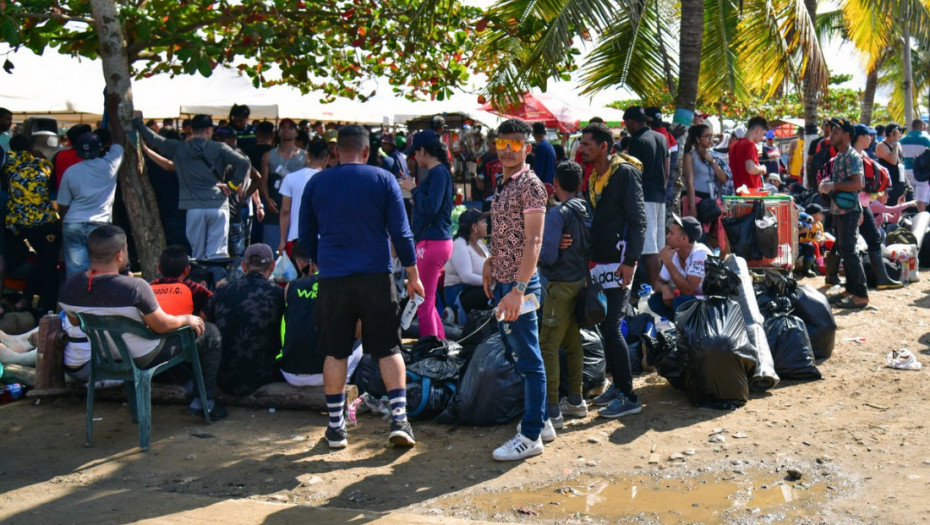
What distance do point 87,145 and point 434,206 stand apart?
317 cm

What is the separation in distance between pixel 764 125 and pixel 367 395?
22.6 feet

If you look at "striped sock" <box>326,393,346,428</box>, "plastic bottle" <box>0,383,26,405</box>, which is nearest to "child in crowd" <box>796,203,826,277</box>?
"striped sock" <box>326,393,346,428</box>

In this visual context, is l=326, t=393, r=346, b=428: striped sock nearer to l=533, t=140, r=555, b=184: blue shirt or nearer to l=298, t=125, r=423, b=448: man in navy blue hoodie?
l=298, t=125, r=423, b=448: man in navy blue hoodie

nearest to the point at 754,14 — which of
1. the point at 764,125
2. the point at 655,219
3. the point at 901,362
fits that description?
the point at 764,125

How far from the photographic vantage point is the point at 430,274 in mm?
7281

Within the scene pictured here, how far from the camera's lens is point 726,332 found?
6.07m

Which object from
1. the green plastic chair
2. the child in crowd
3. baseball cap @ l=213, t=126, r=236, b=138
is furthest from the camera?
the child in crowd

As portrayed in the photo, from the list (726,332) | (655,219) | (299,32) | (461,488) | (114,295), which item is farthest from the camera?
(299,32)

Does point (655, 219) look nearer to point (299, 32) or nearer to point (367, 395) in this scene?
point (367, 395)

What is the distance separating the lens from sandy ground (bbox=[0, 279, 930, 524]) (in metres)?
4.56

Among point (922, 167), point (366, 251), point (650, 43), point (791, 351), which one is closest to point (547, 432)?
point (366, 251)

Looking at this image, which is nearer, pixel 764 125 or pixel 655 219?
pixel 655 219

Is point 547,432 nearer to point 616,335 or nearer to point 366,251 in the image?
point 616,335

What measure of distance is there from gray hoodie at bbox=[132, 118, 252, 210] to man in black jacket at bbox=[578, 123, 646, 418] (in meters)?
3.82
